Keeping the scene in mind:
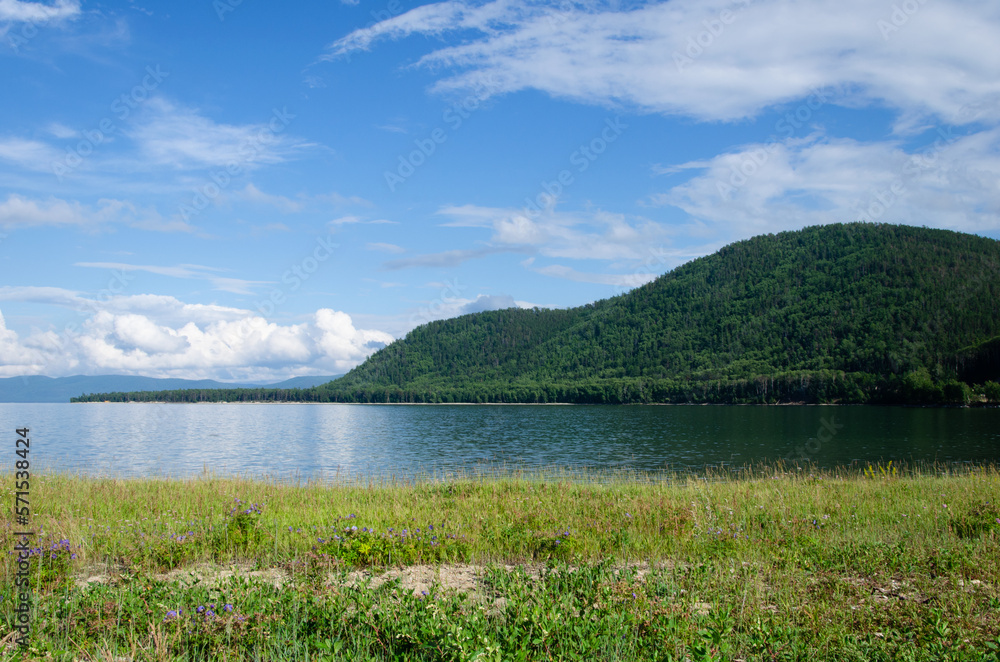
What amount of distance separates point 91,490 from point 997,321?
21892cm

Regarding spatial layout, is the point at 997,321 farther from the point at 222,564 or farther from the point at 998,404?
the point at 222,564

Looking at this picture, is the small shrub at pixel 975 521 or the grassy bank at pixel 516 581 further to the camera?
the small shrub at pixel 975 521

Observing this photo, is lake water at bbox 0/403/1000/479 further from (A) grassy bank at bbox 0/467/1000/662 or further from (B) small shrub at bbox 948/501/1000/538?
(B) small shrub at bbox 948/501/1000/538

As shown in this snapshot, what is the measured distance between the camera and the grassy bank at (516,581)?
5254 millimetres

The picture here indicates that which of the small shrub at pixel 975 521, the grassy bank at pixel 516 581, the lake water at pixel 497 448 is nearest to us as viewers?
the grassy bank at pixel 516 581

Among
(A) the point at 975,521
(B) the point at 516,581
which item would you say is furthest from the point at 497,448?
(B) the point at 516,581
